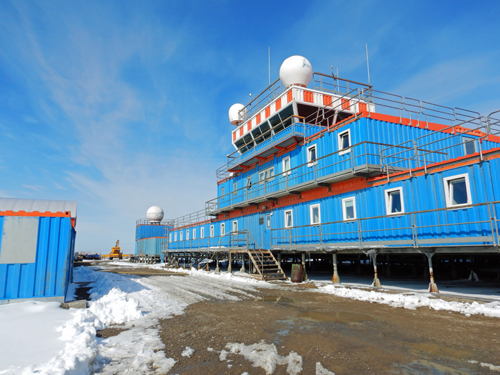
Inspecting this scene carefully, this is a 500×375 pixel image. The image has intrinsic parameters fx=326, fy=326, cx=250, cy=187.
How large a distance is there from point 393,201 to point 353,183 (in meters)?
2.39

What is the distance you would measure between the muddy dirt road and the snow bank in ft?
1.75

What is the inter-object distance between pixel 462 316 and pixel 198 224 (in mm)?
29698

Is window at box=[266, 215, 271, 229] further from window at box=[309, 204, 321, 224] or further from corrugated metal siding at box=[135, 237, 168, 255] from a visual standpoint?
corrugated metal siding at box=[135, 237, 168, 255]

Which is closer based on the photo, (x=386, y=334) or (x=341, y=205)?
(x=386, y=334)

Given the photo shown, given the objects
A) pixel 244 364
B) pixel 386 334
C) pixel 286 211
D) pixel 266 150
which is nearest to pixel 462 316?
pixel 386 334

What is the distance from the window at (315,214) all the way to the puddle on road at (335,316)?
9.39 m

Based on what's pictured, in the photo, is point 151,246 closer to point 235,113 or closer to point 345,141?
point 235,113

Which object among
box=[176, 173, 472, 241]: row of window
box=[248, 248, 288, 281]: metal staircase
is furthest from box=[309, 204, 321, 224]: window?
box=[248, 248, 288, 281]: metal staircase

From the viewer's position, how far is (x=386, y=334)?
6.58 m

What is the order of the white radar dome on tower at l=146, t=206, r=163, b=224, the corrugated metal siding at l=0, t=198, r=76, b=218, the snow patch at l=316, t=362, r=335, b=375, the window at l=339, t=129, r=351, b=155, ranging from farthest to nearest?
1. the white radar dome on tower at l=146, t=206, r=163, b=224
2. the window at l=339, t=129, r=351, b=155
3. the corrugated metal siding at l=0, t=198, r=76, b=218
4. the snow patch at l=316, t=362, r=335, b=375

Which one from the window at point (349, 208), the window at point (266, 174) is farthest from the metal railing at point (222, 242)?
the window at point (349, 208)

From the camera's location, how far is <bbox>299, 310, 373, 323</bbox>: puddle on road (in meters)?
7.90

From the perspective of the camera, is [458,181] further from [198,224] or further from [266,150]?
[198,224]

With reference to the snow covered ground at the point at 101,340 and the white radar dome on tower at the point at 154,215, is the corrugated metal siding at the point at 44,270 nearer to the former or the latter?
the snow covered ground at the point at 101,340
